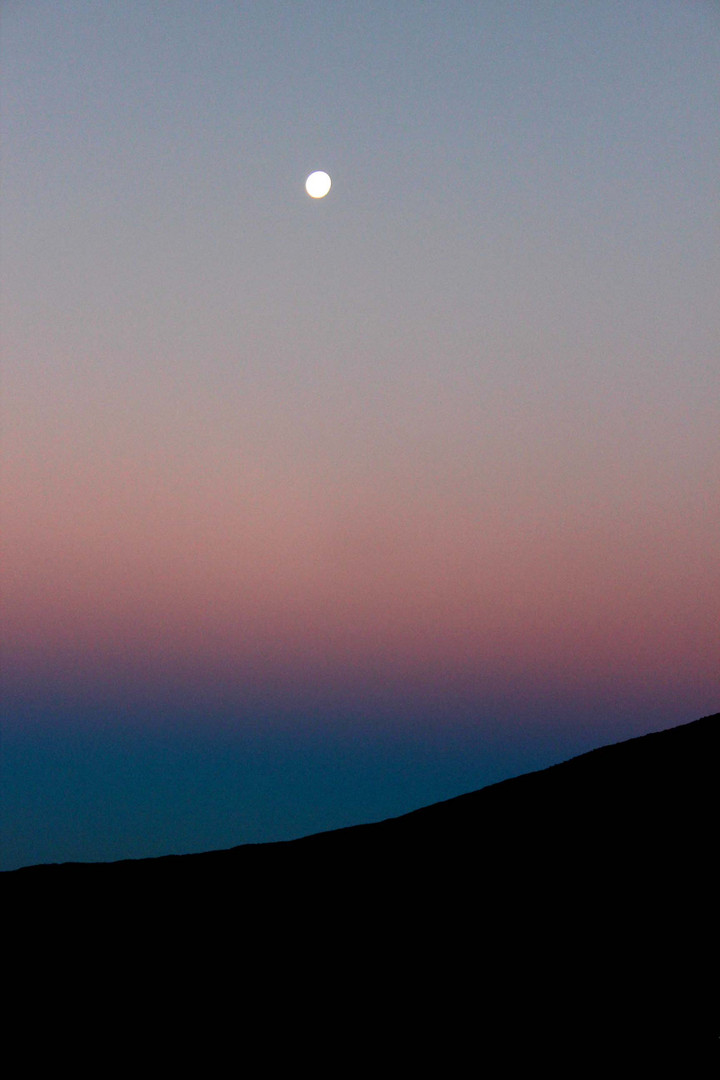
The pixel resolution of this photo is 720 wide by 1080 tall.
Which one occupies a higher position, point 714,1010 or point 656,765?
point 656,765

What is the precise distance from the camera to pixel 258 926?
1742cm

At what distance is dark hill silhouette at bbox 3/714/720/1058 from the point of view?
13.2 metres

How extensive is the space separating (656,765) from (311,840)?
6.97 metres

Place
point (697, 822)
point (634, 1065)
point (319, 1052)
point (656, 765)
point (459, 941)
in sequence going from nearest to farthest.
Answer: point (634, 1065), point (319, 1052), point (459, 941), point (697, 822), point (656, 765)

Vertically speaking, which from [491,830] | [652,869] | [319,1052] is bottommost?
[319,1052]

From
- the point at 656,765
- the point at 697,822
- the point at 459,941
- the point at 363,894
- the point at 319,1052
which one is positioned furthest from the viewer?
the point at 656,765

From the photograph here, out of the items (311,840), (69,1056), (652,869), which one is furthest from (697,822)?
(69,1056)

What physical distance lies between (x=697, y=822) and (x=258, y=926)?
712 centimetres

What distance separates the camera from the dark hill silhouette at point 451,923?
13.2 m

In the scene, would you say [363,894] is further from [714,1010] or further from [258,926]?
[714,1010]

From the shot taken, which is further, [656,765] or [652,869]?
[656,765]

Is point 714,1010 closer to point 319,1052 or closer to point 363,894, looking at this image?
point 319,1052

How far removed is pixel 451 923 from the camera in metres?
15.8

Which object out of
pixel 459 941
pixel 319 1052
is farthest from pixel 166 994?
pixel 459 941
